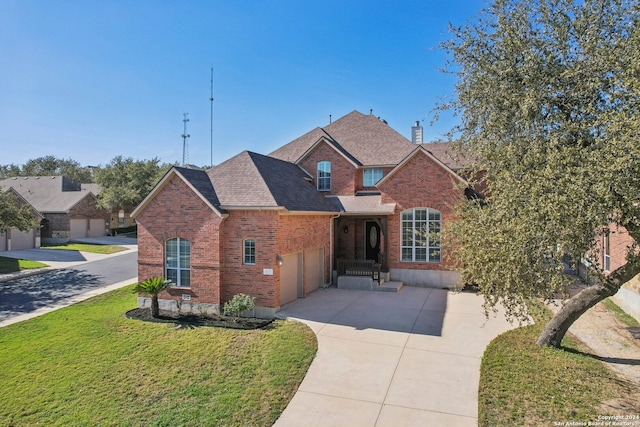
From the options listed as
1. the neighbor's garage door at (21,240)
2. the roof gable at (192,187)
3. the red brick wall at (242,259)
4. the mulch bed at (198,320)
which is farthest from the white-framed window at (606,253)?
the neighbor's garage door at (21,240)

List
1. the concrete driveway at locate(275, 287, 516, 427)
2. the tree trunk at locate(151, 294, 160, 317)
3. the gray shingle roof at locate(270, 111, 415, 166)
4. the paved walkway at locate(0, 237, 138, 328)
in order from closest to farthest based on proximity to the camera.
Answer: the concrete driveway at locate(275, 287, 516, 427)
the tree trunk at locate(151, 294, 160, 317)
the paved walkway at locate(0, 237, 138, 328)
the gray shingle roof at locate(270, 111, 415, 166)

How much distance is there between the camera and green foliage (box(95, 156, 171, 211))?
42.5m

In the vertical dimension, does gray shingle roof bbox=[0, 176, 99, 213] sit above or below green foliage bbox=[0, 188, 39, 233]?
above

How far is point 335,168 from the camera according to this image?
2166 centimetres

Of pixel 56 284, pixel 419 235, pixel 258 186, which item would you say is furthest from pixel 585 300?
pixel 56 284

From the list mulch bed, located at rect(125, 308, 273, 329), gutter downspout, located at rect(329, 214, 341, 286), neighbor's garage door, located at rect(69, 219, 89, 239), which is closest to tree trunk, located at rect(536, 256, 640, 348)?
mulch bed, located at rect(125, 308, 273, 329)

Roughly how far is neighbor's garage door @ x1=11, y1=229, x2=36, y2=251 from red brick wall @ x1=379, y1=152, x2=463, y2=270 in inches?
1210

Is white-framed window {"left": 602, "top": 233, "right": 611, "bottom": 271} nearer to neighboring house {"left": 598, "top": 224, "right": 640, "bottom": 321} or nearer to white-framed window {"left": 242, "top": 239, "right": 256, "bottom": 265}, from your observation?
neighboring house {"left": 598, "top": 224, "right": 640, "bottom": 321}

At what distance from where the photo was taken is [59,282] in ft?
65.7

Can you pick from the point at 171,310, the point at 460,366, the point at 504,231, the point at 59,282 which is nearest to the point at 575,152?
the point at 504,231

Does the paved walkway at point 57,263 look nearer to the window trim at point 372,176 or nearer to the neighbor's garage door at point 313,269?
the neighbor's garage door at point 313,269

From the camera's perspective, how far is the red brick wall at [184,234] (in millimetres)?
13539

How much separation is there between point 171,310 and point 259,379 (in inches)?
264

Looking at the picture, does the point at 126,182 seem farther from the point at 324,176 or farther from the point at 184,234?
the point at 184,234
